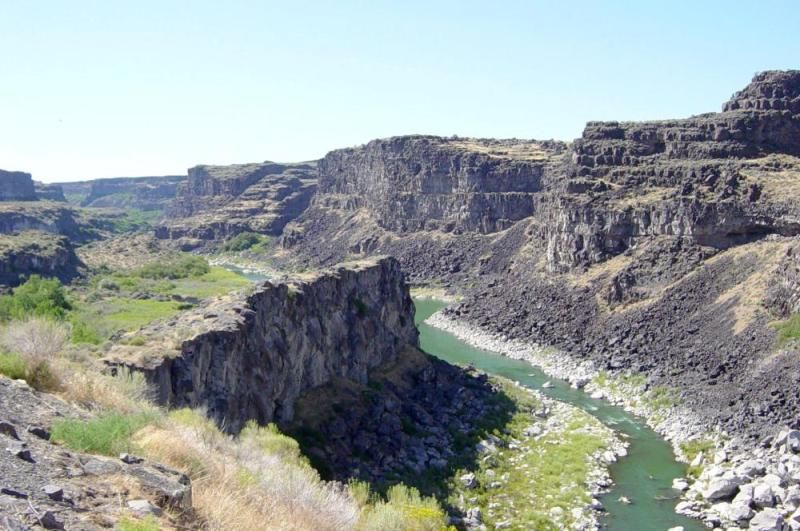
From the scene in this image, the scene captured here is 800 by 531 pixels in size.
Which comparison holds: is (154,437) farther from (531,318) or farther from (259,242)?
(259,242)

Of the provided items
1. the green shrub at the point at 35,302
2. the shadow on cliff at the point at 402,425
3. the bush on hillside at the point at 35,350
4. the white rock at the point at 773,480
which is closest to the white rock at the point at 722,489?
the white rock at the point at 773,480

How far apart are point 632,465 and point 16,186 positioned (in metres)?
185

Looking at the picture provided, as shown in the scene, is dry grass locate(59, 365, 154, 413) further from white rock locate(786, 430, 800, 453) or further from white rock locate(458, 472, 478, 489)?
white rock locate(786, 430, 800, 453)

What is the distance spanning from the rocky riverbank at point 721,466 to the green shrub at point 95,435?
2427cm

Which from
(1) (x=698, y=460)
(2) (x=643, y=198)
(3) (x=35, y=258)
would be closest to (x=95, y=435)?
(1) (x=698, y=460)

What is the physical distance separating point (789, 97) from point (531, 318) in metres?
33.8

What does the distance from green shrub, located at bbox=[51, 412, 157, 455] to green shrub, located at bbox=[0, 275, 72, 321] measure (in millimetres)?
34972

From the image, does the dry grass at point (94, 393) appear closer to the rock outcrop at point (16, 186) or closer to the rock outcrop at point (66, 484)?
the rock outcrop at point (66, 484)

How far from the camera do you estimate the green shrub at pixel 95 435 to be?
12469mm

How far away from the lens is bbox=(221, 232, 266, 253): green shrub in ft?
549

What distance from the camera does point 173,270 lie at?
10575 cm

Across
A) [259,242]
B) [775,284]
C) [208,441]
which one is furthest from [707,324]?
[259,242]

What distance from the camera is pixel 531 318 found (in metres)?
71.1

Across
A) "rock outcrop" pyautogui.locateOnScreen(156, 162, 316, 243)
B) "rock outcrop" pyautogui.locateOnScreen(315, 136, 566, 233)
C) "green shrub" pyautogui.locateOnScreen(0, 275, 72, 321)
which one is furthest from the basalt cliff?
"rock outcrop" pyautogui.locateOnScreen(156, 162, 316, 243)
